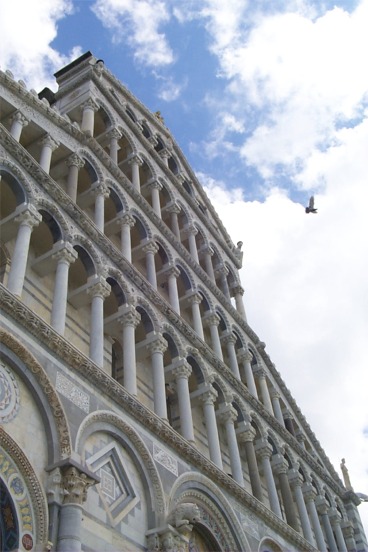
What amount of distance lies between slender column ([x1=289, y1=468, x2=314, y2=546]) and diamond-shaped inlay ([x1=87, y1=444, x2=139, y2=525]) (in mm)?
8680

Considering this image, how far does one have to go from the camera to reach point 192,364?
647 inches

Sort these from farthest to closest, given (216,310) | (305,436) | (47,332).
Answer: (305,436) < (216,310) < (47,332)

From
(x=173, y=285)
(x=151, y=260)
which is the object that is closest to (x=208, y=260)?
(x=173, y=285)

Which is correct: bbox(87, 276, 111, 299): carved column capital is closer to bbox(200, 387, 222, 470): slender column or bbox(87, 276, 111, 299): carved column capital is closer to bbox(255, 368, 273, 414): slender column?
bbox(200, 387, 222, 470): slender column

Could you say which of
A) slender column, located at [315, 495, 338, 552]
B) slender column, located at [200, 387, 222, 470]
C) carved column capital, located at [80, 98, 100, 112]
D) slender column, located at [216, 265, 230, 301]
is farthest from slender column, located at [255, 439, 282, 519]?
carved column capital, located at [80, 98, 100, 112]

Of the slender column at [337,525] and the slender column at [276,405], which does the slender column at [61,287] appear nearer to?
the slender column at [276,405]

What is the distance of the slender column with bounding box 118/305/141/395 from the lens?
12508 millimetres

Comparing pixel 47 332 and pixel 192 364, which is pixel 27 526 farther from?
pixel 192 364

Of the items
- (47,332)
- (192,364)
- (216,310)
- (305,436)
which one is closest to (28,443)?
(47,332)

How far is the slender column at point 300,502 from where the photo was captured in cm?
1819

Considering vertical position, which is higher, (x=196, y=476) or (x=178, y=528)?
(x=196, y=476)

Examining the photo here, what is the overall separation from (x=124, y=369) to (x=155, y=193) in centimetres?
887

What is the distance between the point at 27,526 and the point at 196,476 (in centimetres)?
506

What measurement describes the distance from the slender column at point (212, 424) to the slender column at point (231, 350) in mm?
2952
